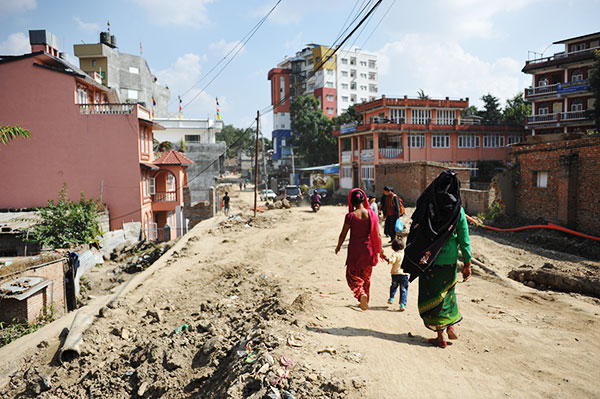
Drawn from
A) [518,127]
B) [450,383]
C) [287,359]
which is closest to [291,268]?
[287,359]

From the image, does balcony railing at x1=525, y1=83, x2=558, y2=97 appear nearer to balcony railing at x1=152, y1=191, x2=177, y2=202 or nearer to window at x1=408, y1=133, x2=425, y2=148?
window at x1=408, y1=133, x2=425, y2=148

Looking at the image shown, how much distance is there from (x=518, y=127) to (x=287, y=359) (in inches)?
1518

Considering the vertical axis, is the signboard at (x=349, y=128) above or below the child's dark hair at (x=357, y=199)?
above

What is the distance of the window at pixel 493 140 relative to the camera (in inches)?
1405

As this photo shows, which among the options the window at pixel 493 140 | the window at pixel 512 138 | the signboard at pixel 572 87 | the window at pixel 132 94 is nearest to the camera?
the signboard at pixel 572 87

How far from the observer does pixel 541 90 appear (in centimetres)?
3522

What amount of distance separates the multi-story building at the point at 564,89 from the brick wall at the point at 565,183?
19.8 metres

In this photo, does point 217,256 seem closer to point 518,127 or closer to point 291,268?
point 291,268

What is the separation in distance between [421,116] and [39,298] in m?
32.4

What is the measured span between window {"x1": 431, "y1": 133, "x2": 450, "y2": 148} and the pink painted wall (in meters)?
23.8

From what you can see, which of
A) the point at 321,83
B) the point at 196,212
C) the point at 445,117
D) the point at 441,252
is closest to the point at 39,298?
the point at 441,252

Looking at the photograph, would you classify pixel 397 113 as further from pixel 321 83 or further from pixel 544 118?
pixel 321 83

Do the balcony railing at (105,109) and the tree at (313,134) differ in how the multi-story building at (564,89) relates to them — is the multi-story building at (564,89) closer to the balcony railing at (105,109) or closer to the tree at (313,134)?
the tree at (313,134)

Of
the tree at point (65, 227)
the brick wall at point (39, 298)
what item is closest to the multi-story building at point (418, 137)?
the tree at point (65, 227)
